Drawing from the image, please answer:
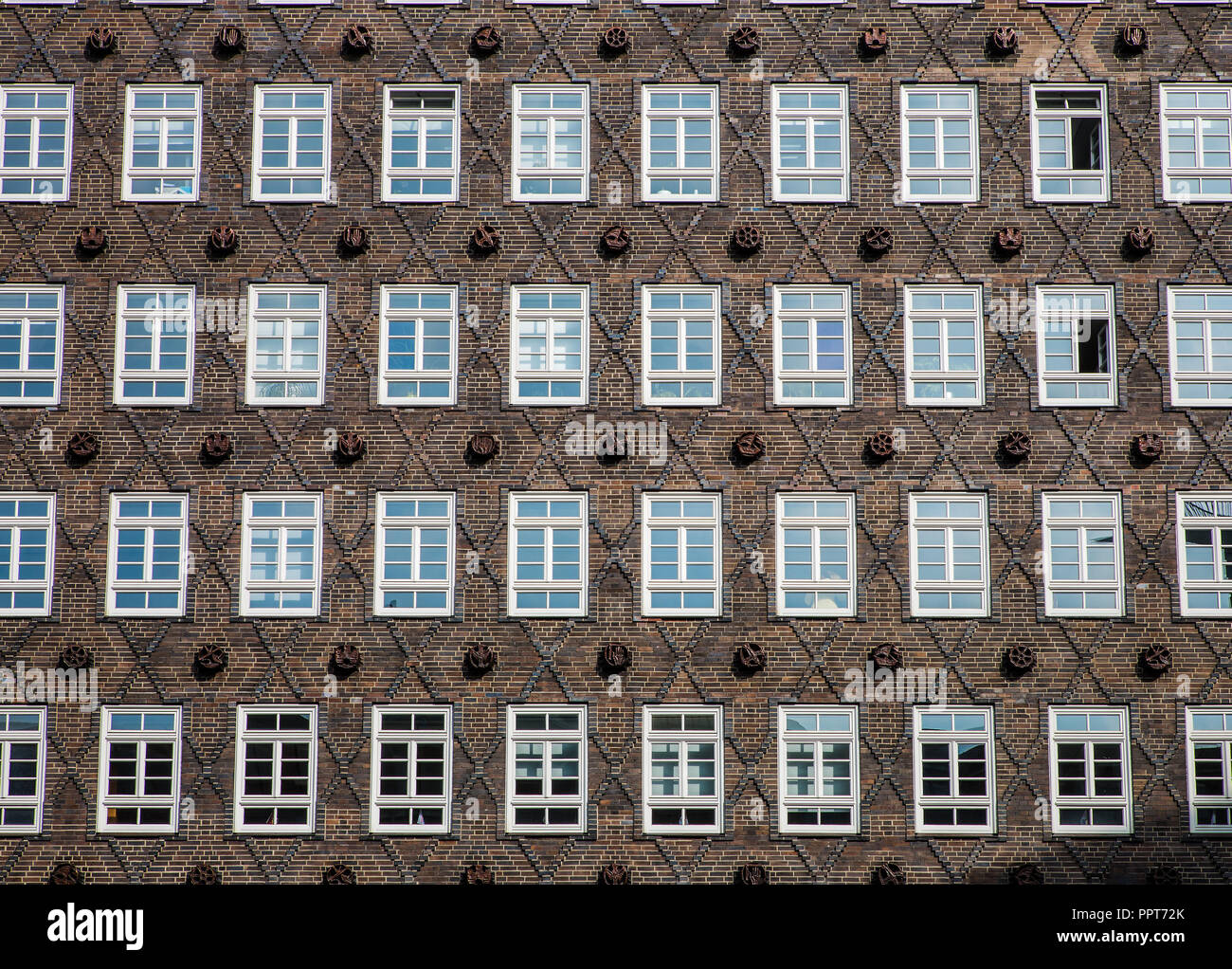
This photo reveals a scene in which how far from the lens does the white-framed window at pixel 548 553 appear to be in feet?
86.6

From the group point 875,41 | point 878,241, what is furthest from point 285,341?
point 875,41

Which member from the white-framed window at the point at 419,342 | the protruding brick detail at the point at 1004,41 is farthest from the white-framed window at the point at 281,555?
the protruding brick detail at the point at 1004,41

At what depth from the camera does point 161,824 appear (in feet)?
84.4

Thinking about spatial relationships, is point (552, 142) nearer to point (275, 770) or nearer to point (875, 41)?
point (875, 41)

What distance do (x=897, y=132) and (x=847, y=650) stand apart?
28.7 feet

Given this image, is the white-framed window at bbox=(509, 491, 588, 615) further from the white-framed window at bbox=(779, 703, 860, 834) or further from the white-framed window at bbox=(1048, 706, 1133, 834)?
the white-framed window at bbox=(1048, 706, 1133, 834)

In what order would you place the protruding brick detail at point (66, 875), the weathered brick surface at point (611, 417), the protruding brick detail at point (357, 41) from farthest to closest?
1. the protruding brick detail at point (357, 41)
2. the weathered brick surface at point (611, 417)
3. the protruding brick detail at point (66, 875)

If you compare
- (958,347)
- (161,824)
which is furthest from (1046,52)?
(161,824)

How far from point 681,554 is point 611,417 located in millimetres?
2516

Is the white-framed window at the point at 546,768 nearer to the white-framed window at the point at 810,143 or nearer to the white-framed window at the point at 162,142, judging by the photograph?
the white-framed window at the point at 810,143

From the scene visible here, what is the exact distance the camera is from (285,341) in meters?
27.1

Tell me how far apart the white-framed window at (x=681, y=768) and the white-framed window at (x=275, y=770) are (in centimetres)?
531

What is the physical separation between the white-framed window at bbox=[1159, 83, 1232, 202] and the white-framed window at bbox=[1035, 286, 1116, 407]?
2.29 meters

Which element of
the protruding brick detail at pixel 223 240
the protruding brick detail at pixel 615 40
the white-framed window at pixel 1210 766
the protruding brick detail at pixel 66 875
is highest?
the protruding brick detail at pixel 615 40
